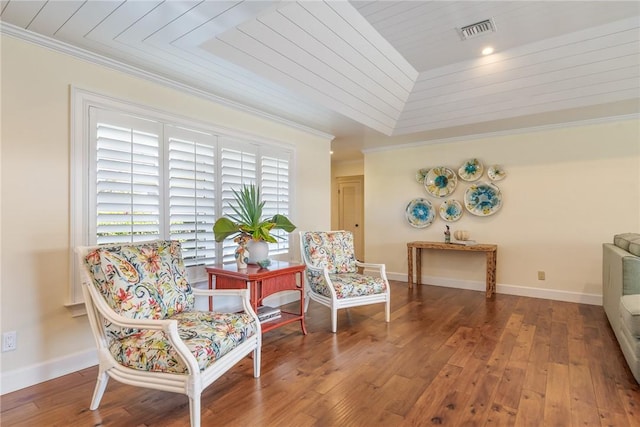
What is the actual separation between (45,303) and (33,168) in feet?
2.98

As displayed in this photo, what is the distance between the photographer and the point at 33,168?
7.13 ft

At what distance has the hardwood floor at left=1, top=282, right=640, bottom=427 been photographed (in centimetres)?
181

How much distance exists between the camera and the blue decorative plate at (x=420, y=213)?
5105 millimetres

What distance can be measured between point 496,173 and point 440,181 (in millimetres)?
758

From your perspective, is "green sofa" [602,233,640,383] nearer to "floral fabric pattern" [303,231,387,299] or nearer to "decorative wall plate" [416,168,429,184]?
"floral fabric pattern" [303,231,387,299]

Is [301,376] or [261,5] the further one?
[301,376]

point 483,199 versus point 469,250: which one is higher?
point 483,199

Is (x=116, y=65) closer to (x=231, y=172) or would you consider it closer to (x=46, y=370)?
(x=231, y=172)

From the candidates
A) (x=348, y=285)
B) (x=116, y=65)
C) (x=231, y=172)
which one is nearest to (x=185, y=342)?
(x=348, y=285)

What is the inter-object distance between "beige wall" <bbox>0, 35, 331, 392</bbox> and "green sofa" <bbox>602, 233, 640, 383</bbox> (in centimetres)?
373

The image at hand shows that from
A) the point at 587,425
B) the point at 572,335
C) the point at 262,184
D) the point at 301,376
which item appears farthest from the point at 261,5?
the point at 572,335

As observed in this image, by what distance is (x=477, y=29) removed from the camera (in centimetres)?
268

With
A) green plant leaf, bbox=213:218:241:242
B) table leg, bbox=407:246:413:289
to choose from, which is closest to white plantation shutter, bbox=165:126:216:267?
green plant leaf, bbox=213:218:241:242

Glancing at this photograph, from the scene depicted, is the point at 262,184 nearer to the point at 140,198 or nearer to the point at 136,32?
the point at 140,198
